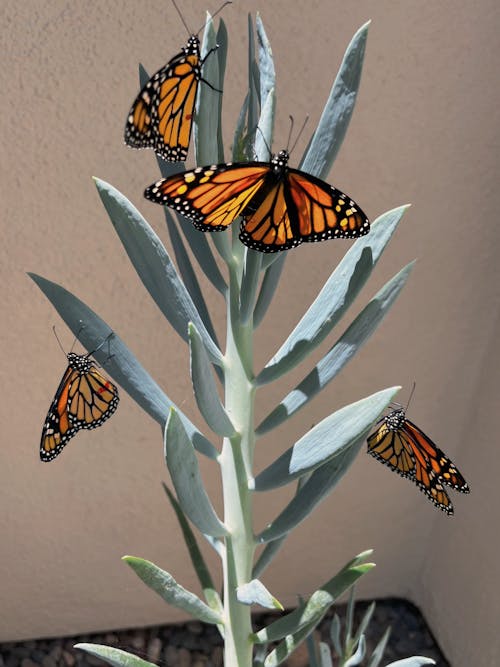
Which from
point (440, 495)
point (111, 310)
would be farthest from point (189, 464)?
point (111, 310)

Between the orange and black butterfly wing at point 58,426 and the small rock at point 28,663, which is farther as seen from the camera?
the small rock at point 28,663

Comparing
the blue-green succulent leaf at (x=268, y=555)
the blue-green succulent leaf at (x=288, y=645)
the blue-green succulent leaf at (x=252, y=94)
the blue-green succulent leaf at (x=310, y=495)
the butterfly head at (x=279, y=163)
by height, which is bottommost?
the blue-green succulent leaf at (x=288, y=645)

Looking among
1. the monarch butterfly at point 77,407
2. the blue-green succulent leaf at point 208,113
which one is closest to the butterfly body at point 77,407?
the monarch butterfly at point 77,407

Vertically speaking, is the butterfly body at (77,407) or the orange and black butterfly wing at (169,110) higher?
the orange and black butterfly wing at (169,110)

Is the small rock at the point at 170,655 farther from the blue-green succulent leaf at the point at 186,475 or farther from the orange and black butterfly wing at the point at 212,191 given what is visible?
the orange and black butterfly wing at the point at 212,191

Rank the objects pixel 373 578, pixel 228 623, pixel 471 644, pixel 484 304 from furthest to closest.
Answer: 1. pixel 373 578
2. pixel 471 644
3. pixel 484 304
4. pixel 228 623

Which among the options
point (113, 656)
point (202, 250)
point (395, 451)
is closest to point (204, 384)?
point (202, 250)

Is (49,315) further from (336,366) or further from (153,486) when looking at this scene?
(336,366)

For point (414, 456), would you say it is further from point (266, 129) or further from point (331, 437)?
point (266, 129)

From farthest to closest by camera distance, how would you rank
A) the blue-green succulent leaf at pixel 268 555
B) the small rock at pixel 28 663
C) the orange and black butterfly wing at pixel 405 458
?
the small rock at pixel 28 663, the orange and black butterfly wing at pixel 405 458, the blue-green succulent leaf at pixel 268 555
